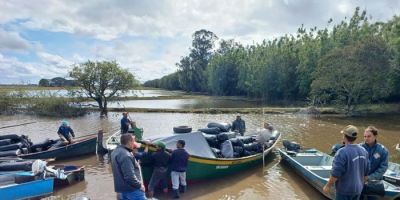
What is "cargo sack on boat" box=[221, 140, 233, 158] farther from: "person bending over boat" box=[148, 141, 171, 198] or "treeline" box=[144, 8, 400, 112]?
"treeline" box=[144, 8, 400, 112]

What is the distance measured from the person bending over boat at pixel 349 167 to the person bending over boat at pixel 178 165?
5.07 m

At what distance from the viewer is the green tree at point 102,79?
34906 mm

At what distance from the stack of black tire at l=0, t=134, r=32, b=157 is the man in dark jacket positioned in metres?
9.48

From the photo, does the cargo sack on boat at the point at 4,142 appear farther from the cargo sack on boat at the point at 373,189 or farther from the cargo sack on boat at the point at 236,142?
the cargo sack on boat at the point at 373,189

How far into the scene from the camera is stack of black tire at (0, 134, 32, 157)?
13780 mm

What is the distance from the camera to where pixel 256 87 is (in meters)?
59.8

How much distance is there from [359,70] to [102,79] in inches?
1002

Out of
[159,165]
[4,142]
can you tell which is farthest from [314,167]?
[4,142]

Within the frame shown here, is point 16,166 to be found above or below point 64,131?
below

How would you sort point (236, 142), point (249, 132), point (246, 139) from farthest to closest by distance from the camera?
point (249, 132)
point (246, 139)
point (236, 142)

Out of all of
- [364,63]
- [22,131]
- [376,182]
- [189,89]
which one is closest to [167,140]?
[376,182]

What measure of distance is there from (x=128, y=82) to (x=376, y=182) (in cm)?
3074

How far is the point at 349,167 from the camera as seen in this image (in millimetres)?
5773

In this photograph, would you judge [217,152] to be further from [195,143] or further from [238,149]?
[238,149]
